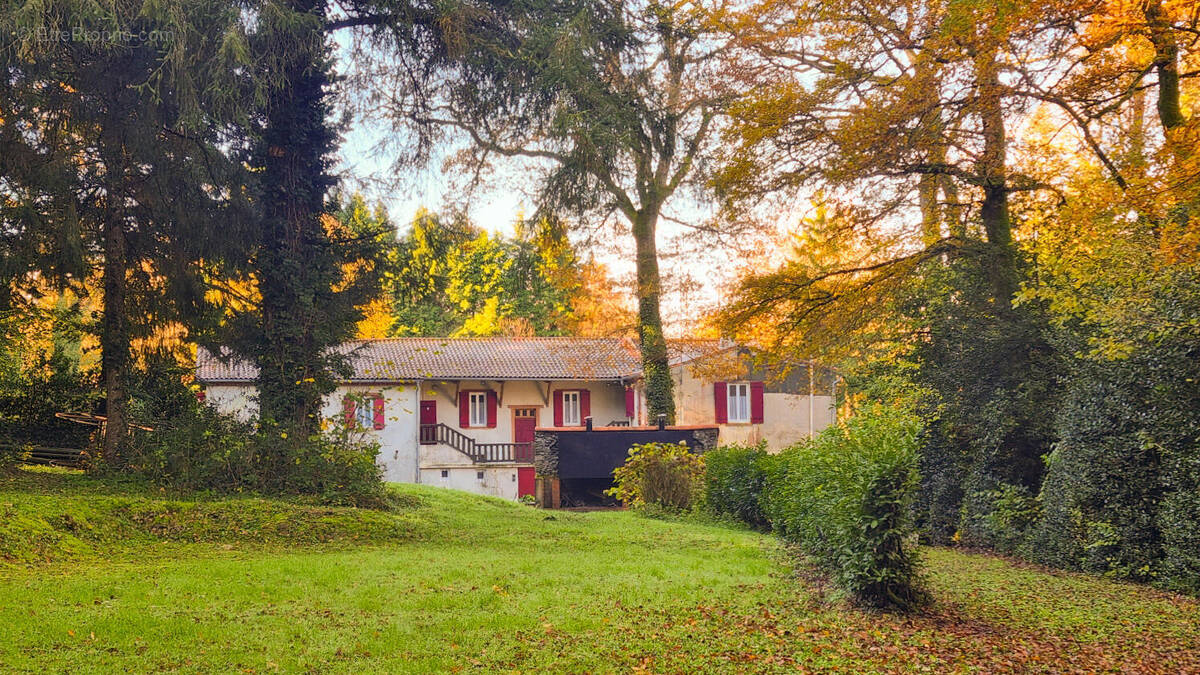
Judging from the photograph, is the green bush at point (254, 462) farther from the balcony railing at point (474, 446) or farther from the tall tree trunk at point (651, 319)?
the balcony railing at point (474, 446)

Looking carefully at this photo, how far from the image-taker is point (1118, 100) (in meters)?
11.6

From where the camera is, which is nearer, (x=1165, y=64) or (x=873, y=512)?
(x=873, y=512)

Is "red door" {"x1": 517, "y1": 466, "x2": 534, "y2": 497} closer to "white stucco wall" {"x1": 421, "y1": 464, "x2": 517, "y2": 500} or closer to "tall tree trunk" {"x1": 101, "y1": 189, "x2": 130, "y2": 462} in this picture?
"white stucco wall" {"x1": 421, "y1": 464, "x2": 517, "y2": 500}

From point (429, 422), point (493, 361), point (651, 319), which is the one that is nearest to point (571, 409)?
point (493, 361)

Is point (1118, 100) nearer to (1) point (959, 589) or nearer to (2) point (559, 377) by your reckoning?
(1) point (959, 589)

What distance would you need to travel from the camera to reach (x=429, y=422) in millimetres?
30703

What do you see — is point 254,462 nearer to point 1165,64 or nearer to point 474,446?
point 1165,64

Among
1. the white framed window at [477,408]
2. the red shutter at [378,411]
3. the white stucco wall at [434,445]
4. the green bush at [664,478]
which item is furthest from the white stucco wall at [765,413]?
the green bush at [664,478]

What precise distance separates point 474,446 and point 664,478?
528 inches

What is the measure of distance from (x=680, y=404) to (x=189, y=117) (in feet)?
71.3

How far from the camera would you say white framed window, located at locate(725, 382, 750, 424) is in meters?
31.3

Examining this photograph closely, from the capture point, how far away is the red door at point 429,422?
30.1 metres

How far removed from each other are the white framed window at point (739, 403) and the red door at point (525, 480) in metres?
7.13

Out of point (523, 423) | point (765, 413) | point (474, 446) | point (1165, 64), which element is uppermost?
point (1165, 64)
